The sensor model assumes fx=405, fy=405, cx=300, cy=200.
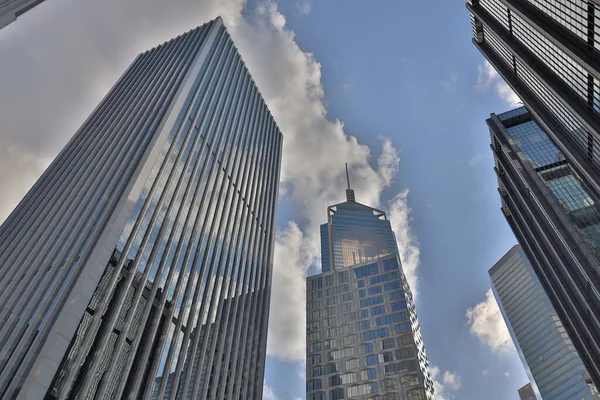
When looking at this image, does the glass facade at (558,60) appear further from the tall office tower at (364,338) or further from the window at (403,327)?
the tall office tower at (364,338)

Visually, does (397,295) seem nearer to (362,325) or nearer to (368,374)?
(362,325)

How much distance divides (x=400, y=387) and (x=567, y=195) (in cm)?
6046

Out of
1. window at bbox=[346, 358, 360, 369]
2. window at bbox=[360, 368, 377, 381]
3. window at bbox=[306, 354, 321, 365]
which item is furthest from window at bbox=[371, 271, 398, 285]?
window at bbox=[306, 354, 321, 365]

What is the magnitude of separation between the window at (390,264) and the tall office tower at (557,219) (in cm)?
3603

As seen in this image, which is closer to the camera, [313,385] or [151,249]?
[151,249]

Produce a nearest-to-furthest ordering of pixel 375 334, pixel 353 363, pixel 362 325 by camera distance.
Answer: pixel 353 363
pixel 375 334
pixel 362 325

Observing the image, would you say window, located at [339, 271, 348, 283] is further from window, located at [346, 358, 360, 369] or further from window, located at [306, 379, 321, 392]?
window, located at [306, 379, 321, 392]

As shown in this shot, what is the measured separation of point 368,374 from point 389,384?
6.50 meters

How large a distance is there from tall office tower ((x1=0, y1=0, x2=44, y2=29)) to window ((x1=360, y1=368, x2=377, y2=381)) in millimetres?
109480

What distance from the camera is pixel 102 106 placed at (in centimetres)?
10250

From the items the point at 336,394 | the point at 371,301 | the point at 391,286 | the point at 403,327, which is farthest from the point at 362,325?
the point at 336,394

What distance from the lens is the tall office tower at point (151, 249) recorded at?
4938 centimetres

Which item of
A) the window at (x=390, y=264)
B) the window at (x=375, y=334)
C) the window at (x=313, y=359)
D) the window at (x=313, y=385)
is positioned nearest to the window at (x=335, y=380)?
the window at (x=313, y=385)

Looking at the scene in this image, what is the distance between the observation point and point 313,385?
370 feet
